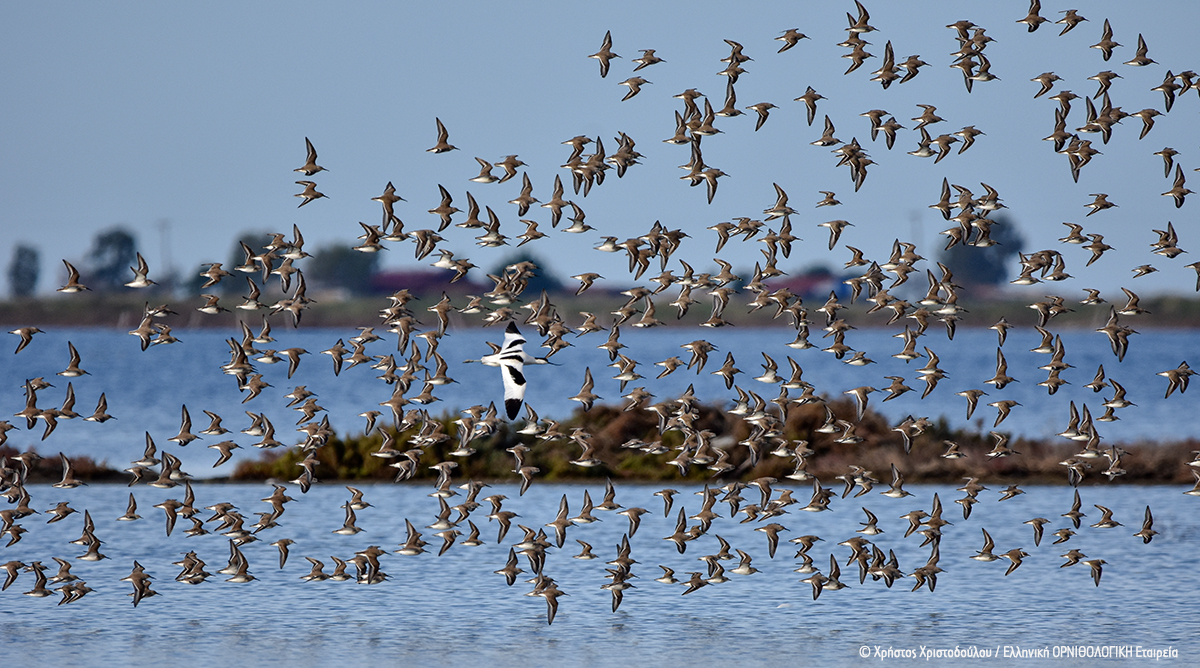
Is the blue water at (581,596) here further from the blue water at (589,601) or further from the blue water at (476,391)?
the blue water at (476,391)

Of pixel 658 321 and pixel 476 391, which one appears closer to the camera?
pixel 658 321

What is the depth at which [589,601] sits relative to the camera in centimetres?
3291

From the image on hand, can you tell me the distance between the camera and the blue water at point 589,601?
94.8 ft

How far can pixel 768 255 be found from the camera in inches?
1271

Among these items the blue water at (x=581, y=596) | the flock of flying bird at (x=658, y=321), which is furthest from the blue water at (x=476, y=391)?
the flock of flying bird at (x=658, y=321)

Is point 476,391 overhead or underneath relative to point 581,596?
overhead

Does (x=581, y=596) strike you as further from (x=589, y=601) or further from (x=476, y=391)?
(x=476, y=391)

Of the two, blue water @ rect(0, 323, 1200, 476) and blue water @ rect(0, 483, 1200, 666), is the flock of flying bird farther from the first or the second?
blue water @ rect(0, 323, 1200, 476)

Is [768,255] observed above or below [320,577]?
above

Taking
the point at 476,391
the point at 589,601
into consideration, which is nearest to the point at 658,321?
the point at 589,601

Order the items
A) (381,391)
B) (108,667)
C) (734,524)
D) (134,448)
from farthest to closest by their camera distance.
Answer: (381,391)
(134,448)
(734,524)
(108,667)

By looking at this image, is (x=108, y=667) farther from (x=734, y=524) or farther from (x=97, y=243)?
(x=97, y=243)

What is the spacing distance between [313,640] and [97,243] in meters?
147

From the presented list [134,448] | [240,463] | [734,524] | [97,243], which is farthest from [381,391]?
[97,243]
